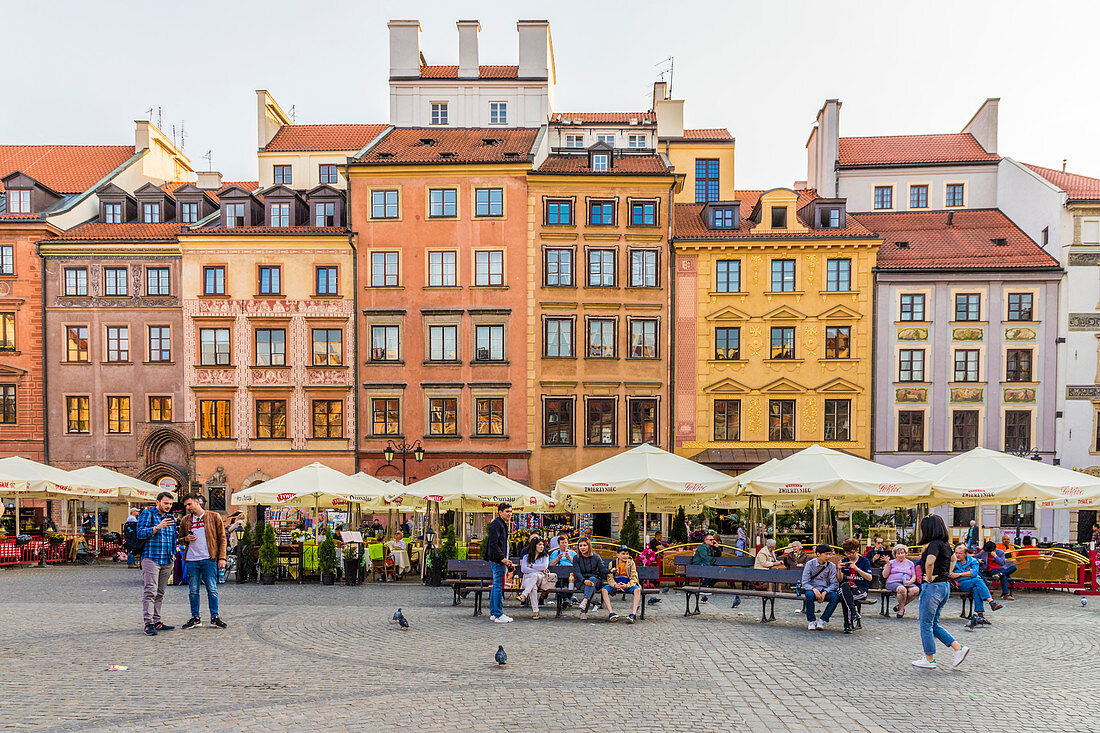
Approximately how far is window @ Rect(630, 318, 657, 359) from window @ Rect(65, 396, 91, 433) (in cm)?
2195

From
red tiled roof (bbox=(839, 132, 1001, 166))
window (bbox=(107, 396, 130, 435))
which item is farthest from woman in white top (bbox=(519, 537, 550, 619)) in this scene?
red tiled roof (bbox=(839, 132, 1001, 166))

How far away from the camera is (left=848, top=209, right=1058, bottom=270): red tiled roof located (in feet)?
117

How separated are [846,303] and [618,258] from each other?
9.21 metres

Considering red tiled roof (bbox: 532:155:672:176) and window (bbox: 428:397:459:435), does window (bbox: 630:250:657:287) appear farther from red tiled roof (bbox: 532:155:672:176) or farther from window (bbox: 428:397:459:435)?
window (bbox: 428:397:459:435)

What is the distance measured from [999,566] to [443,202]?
24.5 meters

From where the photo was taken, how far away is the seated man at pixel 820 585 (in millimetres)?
14594

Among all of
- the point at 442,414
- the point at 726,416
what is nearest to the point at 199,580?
the point at 442,414

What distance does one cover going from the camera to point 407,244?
119ft

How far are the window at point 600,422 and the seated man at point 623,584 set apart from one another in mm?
19475

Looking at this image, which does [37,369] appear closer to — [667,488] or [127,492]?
[127,492]

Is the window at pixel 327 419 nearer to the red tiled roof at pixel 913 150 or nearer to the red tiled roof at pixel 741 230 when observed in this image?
the red tiled roof at pixel 741 230

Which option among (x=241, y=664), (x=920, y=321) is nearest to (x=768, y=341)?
(x=920, y=321)

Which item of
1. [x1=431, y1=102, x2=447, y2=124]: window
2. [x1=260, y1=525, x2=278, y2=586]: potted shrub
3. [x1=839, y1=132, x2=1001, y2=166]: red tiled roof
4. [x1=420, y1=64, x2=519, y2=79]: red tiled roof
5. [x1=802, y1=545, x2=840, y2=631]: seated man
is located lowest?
[x1=260, y1=525, x2=278, y2=586]: potted shrub

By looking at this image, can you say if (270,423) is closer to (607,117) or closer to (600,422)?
(600,422)
